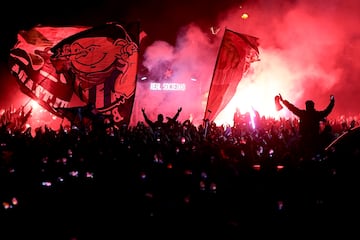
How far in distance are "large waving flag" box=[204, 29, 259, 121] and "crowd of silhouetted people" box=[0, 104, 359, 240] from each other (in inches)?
197

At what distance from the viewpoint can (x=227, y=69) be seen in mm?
9883

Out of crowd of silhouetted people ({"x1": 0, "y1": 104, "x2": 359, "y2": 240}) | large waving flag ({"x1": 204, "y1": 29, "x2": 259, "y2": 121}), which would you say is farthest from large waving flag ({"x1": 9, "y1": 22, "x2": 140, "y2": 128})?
crowd of silhouetted people ({"x1": 0, "y1": 104, "x2": 359, "y2": 240})

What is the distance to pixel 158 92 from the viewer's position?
1097 inches

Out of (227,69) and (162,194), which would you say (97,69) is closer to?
(227,69)

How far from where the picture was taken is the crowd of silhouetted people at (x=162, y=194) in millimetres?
3965

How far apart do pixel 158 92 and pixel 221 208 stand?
24.0 metres

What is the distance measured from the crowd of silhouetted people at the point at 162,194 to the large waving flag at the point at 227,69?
16.4 ft

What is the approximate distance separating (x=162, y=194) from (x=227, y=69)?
615cm

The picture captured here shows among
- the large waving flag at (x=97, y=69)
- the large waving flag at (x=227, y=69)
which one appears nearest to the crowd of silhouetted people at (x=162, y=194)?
the large waving flag at (x=227, y=69)

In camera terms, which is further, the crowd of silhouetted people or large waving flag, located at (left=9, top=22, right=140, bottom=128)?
large waving flag, located at (left=9, top=22, right=140, bottom=128)

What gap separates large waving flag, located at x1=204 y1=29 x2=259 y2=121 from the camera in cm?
973

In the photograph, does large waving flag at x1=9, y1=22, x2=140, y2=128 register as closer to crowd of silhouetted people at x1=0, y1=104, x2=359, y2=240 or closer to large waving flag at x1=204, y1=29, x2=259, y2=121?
large waving flag at x1=204, y1=29, x2=259, y2=121

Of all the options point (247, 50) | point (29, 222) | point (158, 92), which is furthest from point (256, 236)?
point (158, 92)

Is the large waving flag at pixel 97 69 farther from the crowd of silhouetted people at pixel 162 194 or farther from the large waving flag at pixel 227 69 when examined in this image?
the crowd of silhouetted people at pixel 162 194
